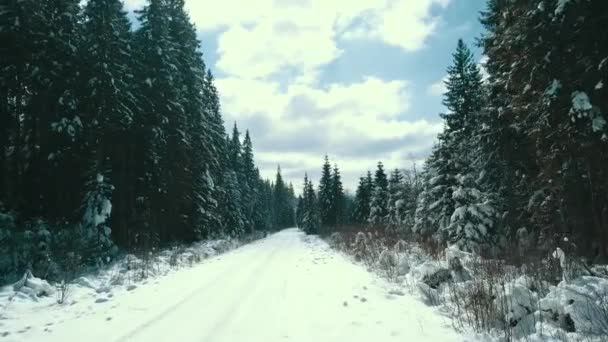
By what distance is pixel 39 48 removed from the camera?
17750mm

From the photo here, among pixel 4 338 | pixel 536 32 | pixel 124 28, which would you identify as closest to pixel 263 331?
pixel 4 338

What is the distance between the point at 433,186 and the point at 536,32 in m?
15.0

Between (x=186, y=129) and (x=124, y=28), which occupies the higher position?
(x=124, y=28)

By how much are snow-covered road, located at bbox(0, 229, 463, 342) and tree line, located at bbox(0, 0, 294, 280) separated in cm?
476

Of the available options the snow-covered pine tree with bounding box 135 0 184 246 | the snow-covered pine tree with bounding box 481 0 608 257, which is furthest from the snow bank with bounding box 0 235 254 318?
the snow-covered pine tree with bounding box 481 0 608 257

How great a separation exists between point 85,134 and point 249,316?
48.9 feet

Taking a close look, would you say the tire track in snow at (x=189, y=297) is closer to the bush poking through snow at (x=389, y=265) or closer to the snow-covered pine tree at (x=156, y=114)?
the bush poking through snow at (x=389, y=265)

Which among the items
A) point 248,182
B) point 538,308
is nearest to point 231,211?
point 248,182

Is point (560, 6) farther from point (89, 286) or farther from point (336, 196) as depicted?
point (336, 196)

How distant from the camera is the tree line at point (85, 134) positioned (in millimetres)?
16859

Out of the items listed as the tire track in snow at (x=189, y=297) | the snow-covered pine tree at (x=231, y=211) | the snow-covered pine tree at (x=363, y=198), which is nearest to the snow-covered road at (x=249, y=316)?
the tire track in snow at (x=189, y=297)

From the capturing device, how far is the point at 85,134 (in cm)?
1853

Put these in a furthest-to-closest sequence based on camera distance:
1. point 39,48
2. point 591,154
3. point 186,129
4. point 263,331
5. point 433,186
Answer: point 186,129 → point 433,186 → point 39,48 → point 591,154 → point 263,331

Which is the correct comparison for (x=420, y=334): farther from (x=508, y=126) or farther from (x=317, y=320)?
(x=508, y=126)
